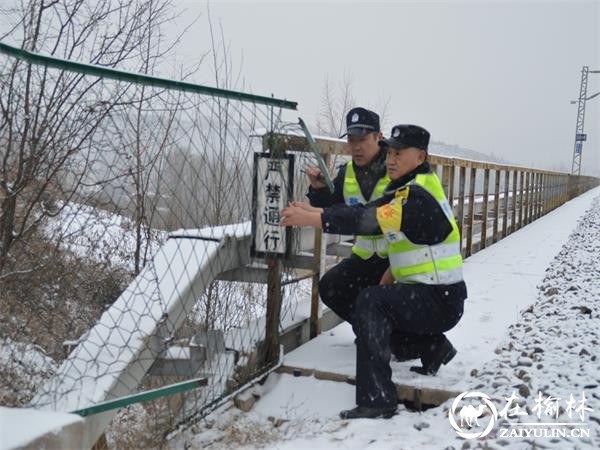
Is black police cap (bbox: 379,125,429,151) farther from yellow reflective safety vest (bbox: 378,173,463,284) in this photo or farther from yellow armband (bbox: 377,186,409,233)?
yellow armband (bbox: 377,186,409,233)

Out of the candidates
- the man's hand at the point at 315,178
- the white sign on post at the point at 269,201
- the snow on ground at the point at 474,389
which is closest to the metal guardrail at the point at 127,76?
the white sign on post at the point at 269,201

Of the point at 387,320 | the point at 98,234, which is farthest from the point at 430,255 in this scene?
the point at 98,234

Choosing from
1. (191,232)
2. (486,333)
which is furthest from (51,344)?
(486,333)

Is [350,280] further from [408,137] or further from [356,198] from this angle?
[408,137]

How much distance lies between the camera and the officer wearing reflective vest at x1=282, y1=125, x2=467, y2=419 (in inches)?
138

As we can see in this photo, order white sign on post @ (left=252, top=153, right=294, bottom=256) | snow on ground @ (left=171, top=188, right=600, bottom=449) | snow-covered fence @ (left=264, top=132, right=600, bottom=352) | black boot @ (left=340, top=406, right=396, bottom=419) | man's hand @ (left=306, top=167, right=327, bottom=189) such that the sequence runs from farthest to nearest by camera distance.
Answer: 1. snow-covered fence @ (left=264, top=132, right=600, bottom=352)
2. man's hand @ (left=306, top=167, right=327, bottom=189)
3. white sign on post @ (left=252, top=153, right=294, bottom=256)
4. black boot @ (left=340, top=406, right=396, bottom=419)
5. snow on ground @ (left=171, top=188, right=600, bottom=449)

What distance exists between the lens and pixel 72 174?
486cm

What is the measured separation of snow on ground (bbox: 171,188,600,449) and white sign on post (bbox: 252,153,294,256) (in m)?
0.88

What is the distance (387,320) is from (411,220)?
24.0 inches

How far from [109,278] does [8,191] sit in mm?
1373

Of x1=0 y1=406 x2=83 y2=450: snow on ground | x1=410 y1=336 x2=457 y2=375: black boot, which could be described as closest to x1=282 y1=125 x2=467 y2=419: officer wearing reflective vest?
Answer: x1=410 y1=336 x2=457 y2=375: black boot

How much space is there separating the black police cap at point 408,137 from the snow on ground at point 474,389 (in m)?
1.43

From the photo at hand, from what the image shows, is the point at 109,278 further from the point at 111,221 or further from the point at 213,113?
the point at 213,113

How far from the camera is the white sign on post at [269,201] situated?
152 inches
